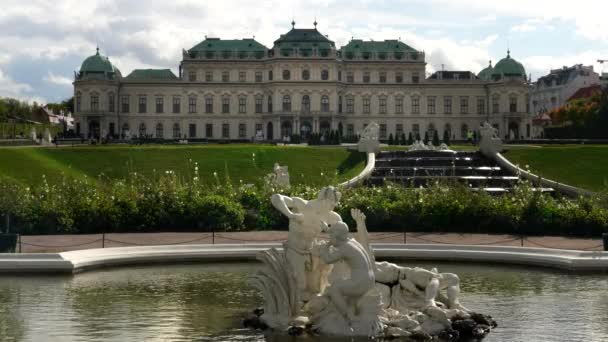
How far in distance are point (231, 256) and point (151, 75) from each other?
260 ft

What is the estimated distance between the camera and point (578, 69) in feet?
459

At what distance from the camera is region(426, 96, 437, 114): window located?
98188 mm

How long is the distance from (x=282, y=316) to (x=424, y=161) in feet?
112

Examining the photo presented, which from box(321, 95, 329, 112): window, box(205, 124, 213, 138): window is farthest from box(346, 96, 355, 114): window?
box(205, 124, 213, 138): window

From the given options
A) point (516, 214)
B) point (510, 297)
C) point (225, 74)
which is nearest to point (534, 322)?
point (510, 297)

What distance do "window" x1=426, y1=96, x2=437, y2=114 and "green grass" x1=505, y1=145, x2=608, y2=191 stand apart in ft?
140

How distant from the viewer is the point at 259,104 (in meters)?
97.7

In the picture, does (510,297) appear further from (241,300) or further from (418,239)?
(418,239)

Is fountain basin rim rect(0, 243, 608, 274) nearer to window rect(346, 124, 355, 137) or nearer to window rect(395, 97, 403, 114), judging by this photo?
window rect(346, 124, 355, 137)

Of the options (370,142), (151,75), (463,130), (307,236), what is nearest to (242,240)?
(307,236)

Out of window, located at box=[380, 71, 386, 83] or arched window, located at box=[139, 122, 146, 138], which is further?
arched window, located at box=[139, 122, 146, 138]

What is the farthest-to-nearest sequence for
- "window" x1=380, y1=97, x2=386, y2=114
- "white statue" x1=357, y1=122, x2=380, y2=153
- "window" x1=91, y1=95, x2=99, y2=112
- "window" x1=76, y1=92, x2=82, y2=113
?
"window" x1=380, y1=97, x2=386, y2=114 < "window" x1=76, y1=92, x2=82, y2=113 < "window" x1=91, y1=95, x2=99, y2=112 < "white statue" x1=357, y1=122, x2=380, y2=153

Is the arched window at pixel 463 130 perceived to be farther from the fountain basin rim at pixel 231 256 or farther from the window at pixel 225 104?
the fountain basin rim at pixel 231 256

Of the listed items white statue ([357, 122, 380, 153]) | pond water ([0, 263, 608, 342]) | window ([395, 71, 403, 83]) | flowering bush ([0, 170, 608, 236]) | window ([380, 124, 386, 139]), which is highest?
window ([395, 71, 403, 83])
